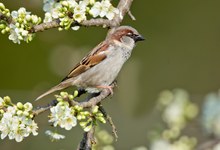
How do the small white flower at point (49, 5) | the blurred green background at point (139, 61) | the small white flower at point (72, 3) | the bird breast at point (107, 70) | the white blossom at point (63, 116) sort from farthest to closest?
the blurred green background at point (139, 61) → the bird breast at point (107, 70) → the small white flower at point (49, 5) → the small white flower at point (72, 3) → the white blossom at point (63, 116)

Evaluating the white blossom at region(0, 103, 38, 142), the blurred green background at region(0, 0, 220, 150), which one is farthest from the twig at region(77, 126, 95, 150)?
the blurred green background at region(0, 0, 220, 150)

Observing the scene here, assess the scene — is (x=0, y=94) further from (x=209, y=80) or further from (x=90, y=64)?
(x=90, y=64)

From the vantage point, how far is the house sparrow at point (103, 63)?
9.08 ft

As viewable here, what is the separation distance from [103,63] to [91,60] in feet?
0.16

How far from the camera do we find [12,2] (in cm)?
460

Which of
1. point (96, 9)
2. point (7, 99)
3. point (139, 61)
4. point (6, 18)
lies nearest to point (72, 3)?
point (96, 9)

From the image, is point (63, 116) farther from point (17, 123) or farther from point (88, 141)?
point (88, 141)

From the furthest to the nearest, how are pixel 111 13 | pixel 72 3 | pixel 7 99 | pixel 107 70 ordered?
pixel 107 70 → pixel 111 13 → pixel 72 3 → pixel 7 99

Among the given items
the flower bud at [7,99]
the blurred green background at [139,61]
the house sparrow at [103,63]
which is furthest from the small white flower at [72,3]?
the blurred green background at [139,61]

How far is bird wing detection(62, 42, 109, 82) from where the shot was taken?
9.20ft

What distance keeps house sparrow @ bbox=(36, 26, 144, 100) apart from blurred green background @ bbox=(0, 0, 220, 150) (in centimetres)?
112

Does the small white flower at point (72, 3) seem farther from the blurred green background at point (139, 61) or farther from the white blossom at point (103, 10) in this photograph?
the blurred green background at point (139, 61)

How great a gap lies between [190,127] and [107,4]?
1.62 ft

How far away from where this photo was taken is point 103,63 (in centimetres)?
284
